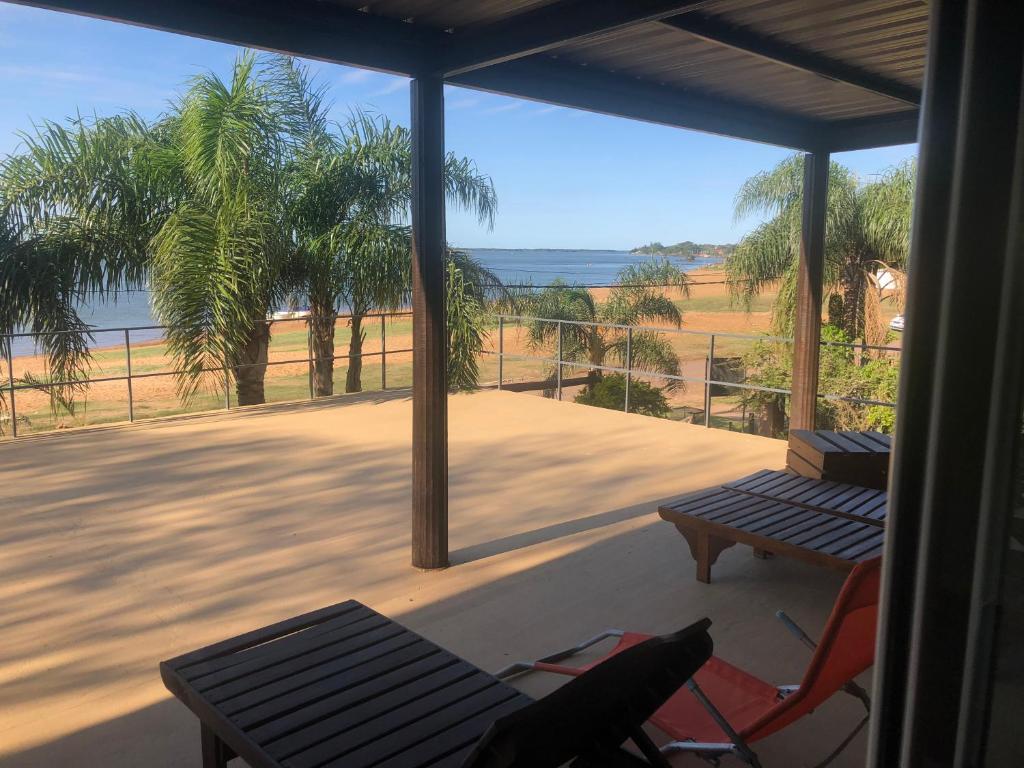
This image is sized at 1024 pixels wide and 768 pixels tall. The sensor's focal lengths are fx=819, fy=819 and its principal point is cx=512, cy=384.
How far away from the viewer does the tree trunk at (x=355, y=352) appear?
1007 centimetres

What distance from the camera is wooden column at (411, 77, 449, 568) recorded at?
A: 3826 millimetres

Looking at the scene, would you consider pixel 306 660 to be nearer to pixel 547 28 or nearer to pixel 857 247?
pixel 547 28

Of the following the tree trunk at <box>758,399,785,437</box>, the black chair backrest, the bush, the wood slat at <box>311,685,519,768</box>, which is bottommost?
the tree trunk at <box>758,399,785,437</box>

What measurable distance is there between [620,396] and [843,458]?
829 centimetres

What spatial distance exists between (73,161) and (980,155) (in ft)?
31.3

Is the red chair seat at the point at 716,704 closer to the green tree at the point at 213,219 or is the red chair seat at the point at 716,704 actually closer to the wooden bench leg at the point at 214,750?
the wooden bench leg at the point at 214,750

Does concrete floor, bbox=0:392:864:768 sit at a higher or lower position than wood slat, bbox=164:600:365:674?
lower

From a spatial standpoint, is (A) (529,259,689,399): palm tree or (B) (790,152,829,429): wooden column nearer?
(B) (790,152,829,429): wooden column

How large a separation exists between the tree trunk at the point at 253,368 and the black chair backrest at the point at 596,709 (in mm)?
7891

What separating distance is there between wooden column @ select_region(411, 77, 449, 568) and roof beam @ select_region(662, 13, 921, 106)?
1156 millimetres

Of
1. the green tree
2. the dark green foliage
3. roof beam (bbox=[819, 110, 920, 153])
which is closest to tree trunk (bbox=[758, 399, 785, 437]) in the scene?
the dark green foliage

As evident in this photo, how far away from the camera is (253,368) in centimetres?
961

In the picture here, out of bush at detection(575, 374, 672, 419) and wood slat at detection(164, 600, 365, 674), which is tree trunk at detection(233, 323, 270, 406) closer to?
bush at detection(575, 374, 672, 419)

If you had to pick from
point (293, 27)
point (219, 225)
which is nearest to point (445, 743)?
point (293, 27)
